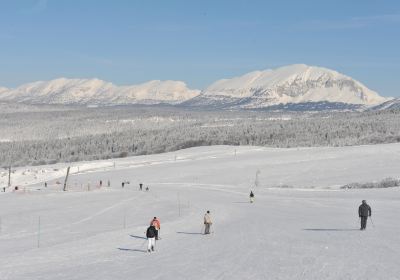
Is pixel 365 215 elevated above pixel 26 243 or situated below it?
above

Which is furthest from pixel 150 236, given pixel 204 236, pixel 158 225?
pixel 204 236

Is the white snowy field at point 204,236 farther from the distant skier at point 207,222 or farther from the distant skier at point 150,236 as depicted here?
the distant skier at point 207,222

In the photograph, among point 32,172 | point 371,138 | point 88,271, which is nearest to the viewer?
point 88,271

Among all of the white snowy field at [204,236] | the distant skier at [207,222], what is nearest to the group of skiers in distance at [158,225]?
the distant skier at [207,222]

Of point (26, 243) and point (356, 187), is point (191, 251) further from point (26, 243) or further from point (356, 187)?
point (356, 187)

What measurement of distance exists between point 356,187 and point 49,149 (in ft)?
436

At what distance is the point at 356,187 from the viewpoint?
62594 millimetres

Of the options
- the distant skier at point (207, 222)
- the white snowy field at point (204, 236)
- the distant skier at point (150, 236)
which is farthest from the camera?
the distant skier at point (207, 222)

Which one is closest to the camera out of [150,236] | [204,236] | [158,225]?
[150,236]

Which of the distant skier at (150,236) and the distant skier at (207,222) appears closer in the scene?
the distant skier at (150,236)

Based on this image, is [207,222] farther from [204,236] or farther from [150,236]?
[150,236]

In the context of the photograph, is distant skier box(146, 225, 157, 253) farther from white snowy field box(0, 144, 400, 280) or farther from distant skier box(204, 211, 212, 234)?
distant skier box(204, 211, 212, 234)

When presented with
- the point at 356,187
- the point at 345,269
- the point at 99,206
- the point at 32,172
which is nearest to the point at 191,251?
the point at 345,269

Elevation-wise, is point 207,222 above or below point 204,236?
above
